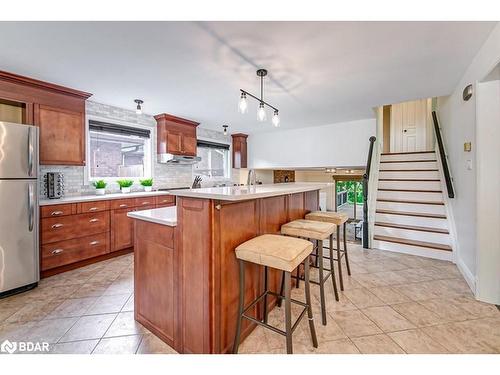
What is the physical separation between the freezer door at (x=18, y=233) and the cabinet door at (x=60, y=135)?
0.64 metres

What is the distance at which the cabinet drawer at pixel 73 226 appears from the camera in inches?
104

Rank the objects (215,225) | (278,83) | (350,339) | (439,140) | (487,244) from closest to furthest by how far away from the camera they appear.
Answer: (215,225), (350,339), (487,244), (278,83), (439,140)

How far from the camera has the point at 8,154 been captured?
2227 millimetres

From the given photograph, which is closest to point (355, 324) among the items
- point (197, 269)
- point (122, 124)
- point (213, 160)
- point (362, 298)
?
point (362, 298)

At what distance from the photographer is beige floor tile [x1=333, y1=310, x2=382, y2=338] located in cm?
172

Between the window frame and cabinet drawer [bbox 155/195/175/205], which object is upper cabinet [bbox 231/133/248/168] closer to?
the window frame

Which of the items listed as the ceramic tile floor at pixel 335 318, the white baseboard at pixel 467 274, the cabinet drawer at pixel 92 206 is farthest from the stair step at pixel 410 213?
the cabinet drawer at pixel 92 206

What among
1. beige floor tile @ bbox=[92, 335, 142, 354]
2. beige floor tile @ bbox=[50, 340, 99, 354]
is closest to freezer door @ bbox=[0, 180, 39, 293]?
beige floor tile @ bbox=[50, 340, 99, 354]

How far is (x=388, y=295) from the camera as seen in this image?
7.45ft
